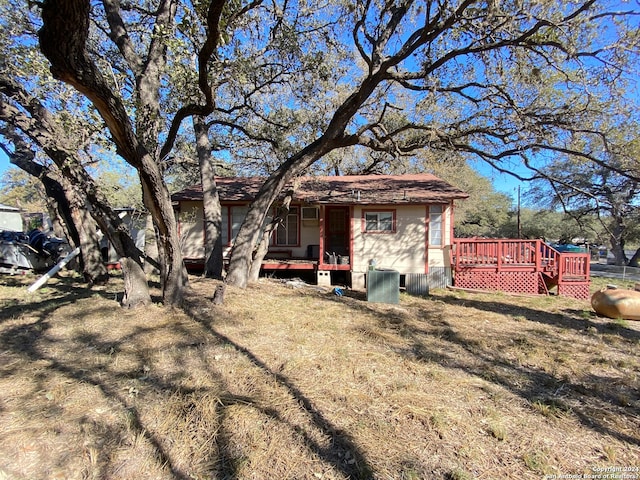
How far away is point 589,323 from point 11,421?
9106 millimetres

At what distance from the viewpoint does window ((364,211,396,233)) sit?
11133 mm

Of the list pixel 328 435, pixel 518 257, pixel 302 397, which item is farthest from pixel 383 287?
pixel 328 435

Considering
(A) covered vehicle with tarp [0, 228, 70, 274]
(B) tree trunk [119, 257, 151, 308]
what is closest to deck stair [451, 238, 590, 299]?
(B) tree trunk [119, 257, 151, 308]

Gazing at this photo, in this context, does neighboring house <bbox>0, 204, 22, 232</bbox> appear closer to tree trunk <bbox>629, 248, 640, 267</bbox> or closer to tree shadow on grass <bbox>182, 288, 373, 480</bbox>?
tree shadow on grass <bbox>182, 288, 373, 480</bbox>

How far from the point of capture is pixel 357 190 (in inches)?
458

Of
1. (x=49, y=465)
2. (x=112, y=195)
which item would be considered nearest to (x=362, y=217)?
(x=112, y=195)

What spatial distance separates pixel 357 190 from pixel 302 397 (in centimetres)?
916

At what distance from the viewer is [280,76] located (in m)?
8.92

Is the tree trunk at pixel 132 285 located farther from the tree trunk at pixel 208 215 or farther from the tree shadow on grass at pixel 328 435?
the tree trunk at pixel 208 215

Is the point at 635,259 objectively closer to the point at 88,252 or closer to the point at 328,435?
the point at 328,435

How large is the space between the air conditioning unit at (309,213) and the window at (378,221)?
213 cm

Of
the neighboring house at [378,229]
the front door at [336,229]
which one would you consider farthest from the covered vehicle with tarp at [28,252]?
the front door at [336,229]

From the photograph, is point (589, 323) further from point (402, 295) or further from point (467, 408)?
point (467, 408)

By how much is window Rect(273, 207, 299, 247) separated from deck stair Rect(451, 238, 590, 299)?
5.67 m
